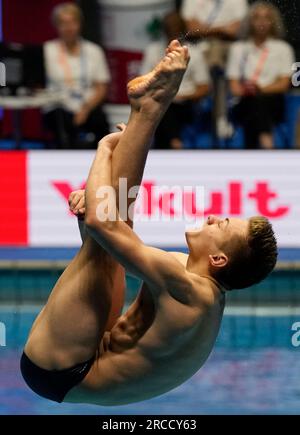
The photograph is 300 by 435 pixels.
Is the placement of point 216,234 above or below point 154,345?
Result: above

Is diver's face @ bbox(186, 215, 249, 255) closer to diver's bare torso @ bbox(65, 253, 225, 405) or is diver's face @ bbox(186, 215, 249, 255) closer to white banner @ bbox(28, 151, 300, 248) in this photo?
diver's bare torso @ bbox(65, 253, 225, 405)

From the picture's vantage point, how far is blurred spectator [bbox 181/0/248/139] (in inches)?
257

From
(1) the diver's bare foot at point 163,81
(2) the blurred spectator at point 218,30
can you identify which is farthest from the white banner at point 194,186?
(1) the diver's bare foot at point 163,81

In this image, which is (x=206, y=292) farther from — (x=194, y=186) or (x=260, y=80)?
(x=260, y=80)

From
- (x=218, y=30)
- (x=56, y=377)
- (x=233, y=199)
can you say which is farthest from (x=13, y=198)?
(x=56, y=377)

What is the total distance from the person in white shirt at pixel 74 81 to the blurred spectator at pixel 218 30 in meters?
0.71

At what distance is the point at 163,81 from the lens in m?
3.33

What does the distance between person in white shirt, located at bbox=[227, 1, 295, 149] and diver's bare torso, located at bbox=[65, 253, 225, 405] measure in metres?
3.32

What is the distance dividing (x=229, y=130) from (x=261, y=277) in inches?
149

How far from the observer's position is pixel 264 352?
653 centimetres

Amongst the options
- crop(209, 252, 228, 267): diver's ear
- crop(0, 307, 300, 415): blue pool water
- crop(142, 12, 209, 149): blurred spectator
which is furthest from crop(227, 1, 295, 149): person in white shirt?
crop(209, 252, 228, 267): diver's ear

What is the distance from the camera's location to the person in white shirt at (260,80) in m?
6.89

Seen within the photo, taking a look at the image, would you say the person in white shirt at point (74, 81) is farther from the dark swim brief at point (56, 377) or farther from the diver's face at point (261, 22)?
the dark swim brief at point (56, 377)

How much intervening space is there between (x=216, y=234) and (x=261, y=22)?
3.07 metres
